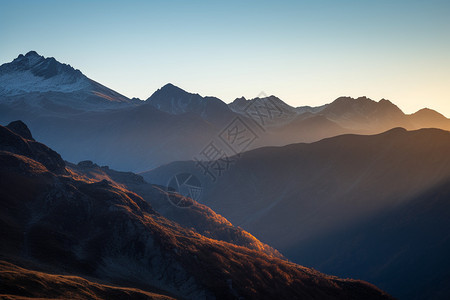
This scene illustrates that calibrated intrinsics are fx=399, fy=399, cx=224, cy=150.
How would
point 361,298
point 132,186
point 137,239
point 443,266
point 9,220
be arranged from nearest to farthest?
point 9,220 → point 137,239 → point 361,298 → point 443,266 → point 132,186

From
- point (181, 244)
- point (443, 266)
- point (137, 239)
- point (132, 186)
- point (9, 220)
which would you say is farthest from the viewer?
point (132, 186)

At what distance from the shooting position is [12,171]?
111m

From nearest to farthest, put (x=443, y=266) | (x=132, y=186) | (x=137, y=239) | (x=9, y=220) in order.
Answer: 1. (x=9, y=220)
2. (x=137, y=239)
3. (x=443, y=266)
4. (x=132, y=186)

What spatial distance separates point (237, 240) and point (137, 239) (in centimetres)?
7372

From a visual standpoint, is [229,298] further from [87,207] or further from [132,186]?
[132,186]

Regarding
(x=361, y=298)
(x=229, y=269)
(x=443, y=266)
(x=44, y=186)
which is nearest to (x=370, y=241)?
(x=443, y=266)

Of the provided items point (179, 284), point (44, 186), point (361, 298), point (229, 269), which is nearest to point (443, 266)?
point (361, 298)

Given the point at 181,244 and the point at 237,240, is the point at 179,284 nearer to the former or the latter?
the point at 181,244

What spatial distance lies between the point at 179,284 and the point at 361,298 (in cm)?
5513

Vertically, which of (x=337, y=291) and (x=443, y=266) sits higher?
(x=443, y=266)

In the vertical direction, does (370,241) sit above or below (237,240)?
above

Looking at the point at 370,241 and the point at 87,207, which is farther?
the point at 370,241

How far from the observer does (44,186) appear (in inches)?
4341

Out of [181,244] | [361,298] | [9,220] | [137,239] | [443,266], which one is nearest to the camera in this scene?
[9,220]
